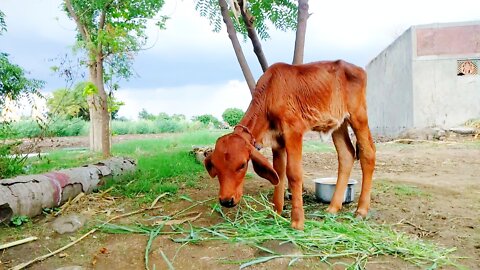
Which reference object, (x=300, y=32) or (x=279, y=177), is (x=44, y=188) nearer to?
(x=279, y=177)

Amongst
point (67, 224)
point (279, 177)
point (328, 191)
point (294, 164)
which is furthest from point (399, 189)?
point (67, 224)

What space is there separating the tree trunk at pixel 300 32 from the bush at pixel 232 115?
24422 millimetres

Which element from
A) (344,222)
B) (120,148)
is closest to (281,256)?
(344,222)

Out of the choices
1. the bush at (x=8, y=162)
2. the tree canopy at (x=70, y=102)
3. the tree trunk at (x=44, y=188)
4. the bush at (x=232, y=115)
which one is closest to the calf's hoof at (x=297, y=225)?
the tree trunk at (x=44, y=188)

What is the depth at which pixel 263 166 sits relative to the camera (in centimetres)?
344

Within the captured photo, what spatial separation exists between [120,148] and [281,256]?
1055 centimetres

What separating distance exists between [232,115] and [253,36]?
25.5 metres

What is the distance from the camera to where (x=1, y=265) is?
3281 millimetres

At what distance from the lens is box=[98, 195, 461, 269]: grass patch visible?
3.10 m

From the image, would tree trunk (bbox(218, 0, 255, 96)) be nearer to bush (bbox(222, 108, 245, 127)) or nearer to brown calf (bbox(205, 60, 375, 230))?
brown calf (bbox(205, 60, 375, 230))

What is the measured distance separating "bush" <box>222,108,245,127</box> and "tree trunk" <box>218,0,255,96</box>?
24.4 metres

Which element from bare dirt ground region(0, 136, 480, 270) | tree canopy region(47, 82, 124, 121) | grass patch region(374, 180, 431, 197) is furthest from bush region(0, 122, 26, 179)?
grass patch region(374, 180, 431, 197)

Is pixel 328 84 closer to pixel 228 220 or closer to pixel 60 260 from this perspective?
pixel 228 220

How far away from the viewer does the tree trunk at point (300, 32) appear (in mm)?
5406
